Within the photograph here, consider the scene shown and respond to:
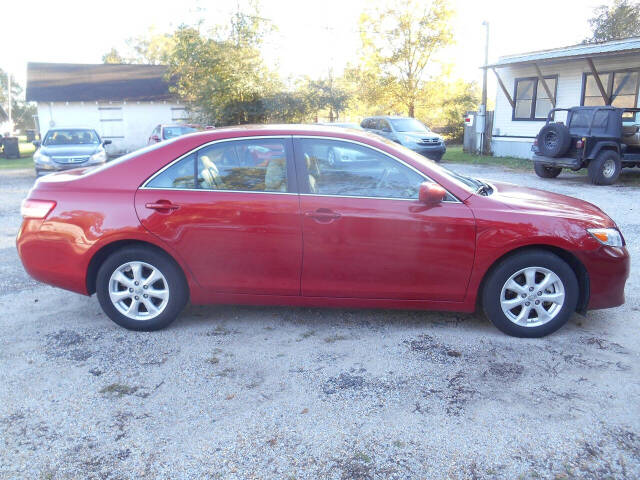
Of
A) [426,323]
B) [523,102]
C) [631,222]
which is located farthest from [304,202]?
[523,102]

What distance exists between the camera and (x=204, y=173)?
4176mm

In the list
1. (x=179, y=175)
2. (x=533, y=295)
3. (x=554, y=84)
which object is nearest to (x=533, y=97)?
(x=554, y=84)

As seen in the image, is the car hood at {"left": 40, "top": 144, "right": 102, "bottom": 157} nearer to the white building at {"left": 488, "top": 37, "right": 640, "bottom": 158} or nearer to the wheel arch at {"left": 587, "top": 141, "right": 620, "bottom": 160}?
the wheel arch at {"left": 587, "top": 141, "right": 620, "bottom": 160}

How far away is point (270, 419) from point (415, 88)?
30.4 m

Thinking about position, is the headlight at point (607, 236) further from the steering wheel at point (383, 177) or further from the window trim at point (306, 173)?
the steering wheel at point (383, 177)

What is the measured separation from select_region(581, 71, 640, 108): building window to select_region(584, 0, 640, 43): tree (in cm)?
1424

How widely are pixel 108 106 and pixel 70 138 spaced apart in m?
13.8

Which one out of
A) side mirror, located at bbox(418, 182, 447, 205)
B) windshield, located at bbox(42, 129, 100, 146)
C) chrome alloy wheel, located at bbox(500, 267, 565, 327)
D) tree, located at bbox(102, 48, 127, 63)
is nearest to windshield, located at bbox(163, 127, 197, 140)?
windshield, located at bbox(42, 129, 100, 146)

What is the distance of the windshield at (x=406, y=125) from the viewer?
19.6 meters

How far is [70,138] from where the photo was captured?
16.1 m

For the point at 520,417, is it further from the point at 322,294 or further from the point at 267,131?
the point at 267,131

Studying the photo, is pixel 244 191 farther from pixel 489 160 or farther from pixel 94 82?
pixel 94 82

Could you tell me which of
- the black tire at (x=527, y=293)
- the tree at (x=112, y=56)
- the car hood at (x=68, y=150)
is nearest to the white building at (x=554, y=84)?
the black tire at (x=527, y=293)

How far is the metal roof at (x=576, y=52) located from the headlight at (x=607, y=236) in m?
13.9
